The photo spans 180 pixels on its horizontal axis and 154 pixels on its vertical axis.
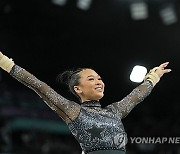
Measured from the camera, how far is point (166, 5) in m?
9.70

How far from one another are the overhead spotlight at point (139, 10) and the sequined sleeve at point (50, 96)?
6929 millimetres

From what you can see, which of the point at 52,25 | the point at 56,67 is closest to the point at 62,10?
the point at 52,25

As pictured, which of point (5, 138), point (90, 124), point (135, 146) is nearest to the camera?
point (90, 124)

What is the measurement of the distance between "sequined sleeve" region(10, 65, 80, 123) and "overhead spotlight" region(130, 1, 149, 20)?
693 centimetres

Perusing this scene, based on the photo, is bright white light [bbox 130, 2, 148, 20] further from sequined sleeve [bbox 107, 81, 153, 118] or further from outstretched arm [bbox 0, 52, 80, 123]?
outstretched arm [bbox 0, 52, 80, 123]

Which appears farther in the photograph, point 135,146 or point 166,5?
point 166,5

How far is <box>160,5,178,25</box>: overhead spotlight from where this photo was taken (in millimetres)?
9622

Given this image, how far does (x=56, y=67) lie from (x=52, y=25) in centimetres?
104

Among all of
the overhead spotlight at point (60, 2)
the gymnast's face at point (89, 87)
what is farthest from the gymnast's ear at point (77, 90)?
the overhead spotlight at point (60, 2)

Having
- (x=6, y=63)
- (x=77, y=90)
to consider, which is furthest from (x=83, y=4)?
(x=6, y=63)

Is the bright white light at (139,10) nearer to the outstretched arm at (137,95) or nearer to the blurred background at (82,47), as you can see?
the blurred background at (82,47)

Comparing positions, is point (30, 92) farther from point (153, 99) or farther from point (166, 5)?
point (166, 5)

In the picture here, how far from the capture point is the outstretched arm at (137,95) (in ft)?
11.1

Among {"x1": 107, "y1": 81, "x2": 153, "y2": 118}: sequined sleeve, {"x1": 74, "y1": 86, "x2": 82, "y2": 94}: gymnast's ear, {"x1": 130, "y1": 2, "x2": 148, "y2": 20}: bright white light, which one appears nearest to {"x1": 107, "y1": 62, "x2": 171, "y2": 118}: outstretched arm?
{"x1": 107, "y1": 81, "x2": 153, "y2": 118}: sequined sleeve
